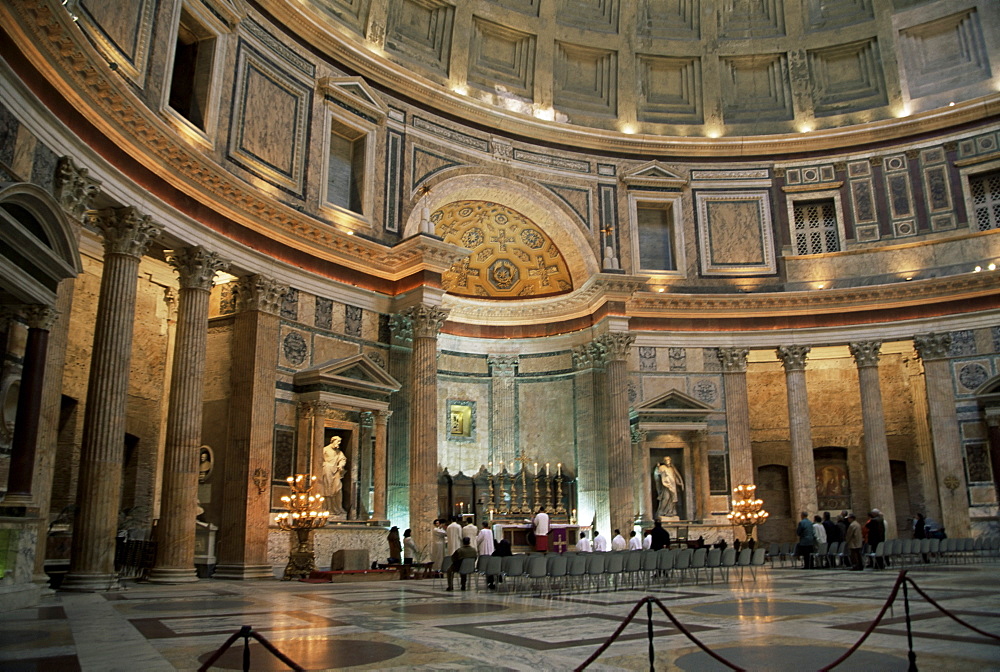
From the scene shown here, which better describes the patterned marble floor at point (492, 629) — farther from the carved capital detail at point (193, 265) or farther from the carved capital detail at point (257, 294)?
the carved capital detail at point (257, 294)

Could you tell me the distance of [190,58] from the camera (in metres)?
18.2

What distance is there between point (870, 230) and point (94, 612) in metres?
26.2

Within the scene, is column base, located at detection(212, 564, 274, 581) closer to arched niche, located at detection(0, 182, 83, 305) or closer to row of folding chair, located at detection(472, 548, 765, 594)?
row of folding chair, located at detection(472, 548, 765, 594)

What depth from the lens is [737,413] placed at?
1022 inches

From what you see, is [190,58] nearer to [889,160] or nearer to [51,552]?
[51,552]

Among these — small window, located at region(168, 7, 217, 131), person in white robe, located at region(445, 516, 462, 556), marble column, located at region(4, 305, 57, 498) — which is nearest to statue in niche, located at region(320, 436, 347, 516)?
person in white robe, located at region(445, 516, 462, 556)

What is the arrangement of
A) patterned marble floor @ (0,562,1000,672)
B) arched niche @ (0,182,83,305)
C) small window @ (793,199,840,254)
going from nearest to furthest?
patterned marble floor @ (0,562,1000,672) < arched niche @ (0,182,83,305) < small window @ (793,199,840,254)

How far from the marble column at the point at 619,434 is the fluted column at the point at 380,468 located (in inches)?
296

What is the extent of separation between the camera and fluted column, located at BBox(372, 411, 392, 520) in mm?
20000

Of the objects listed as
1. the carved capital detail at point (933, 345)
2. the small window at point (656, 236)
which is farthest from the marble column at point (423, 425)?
the carved capital detail at point (933, 345)

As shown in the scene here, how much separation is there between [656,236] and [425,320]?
10955 mm

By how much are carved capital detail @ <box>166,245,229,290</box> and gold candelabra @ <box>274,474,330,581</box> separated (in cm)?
481

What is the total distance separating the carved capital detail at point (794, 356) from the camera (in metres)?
26.4

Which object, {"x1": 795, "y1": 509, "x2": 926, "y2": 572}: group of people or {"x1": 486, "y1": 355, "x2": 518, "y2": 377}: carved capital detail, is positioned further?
{"x1": 486, "y1": 355, "x2": 518, "y2": 377}: carved capital detail
